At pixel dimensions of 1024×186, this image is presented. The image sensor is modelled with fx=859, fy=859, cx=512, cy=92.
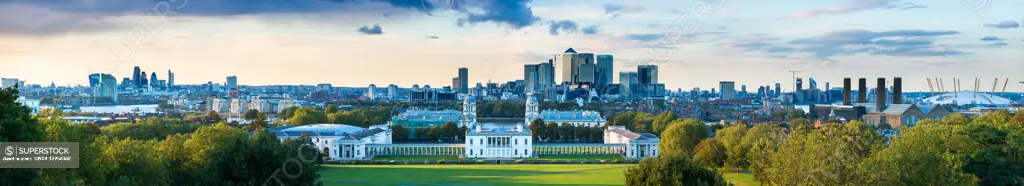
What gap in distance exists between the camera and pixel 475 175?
46344 millimetres

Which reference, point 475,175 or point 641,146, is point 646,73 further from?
point 475,175

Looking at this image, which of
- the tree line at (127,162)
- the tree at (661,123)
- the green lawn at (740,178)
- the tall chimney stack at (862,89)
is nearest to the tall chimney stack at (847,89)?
the tall chimney stack at (862,89)

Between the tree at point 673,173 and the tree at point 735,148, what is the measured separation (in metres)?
18.7

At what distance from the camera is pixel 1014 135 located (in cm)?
3422

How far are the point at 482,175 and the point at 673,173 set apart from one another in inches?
841

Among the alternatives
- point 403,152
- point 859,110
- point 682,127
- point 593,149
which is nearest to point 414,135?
point 403,152

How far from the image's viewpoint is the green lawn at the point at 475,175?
42062 millimetres

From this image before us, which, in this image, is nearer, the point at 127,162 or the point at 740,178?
the point at 127,162

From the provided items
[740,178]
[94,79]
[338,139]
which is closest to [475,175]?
[740,178]

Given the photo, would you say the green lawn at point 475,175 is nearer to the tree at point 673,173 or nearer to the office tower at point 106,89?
the tree at point 673,173

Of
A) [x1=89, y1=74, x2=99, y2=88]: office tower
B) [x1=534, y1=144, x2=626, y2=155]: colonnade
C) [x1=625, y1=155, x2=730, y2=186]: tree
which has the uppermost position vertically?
[x1=89, y1=74, x2=99, y2=88]: office tower

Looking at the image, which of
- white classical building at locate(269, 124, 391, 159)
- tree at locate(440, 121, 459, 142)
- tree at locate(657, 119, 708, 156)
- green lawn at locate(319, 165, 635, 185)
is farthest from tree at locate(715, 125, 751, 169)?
tree at locate(440, 121, 459, 142)

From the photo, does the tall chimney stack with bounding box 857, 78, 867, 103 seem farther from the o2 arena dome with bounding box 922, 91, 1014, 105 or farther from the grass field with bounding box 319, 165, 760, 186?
the grass field with bounding box 319, 165, 760, 186

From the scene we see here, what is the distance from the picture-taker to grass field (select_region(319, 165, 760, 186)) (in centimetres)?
4206
